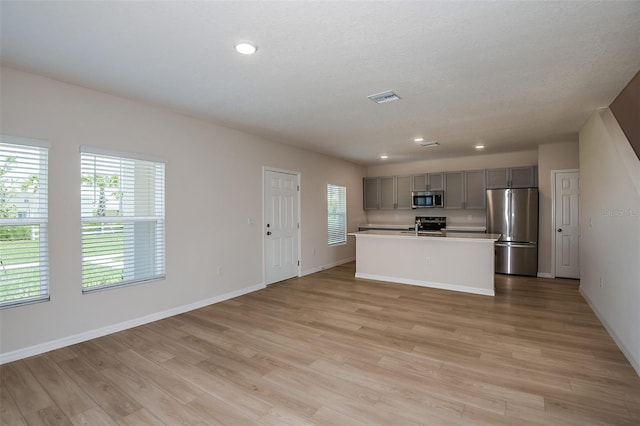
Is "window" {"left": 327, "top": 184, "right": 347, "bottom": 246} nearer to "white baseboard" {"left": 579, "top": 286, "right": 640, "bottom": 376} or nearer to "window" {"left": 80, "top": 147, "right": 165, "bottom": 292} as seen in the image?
"window" {"left": 80, "top": 147, "right": 165, "bottom": 292}

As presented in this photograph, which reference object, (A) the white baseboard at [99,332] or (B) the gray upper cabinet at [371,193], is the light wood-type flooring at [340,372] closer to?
(A) the white baseboard at [99,332]

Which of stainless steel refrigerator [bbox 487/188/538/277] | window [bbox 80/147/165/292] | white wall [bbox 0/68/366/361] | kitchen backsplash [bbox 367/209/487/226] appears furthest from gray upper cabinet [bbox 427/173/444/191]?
window [bbox 80/147/165/292]

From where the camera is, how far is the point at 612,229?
3289 mm

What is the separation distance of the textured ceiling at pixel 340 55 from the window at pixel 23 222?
2.56ft

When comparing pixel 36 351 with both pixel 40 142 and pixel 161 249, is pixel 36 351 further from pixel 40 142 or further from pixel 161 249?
pixel 40 142

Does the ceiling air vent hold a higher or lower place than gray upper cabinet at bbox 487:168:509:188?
higher

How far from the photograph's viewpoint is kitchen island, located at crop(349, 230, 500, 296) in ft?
15.9

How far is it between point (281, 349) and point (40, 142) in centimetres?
296

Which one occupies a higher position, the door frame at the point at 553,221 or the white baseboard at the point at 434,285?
the door frame at the point at 553,221

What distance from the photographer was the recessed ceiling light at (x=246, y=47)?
2316 mm

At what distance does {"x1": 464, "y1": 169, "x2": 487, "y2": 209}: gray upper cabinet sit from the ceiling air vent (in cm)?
432

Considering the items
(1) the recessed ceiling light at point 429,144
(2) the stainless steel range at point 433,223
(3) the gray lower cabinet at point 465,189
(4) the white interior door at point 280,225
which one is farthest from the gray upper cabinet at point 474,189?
(4) the white interior door at point 280,225

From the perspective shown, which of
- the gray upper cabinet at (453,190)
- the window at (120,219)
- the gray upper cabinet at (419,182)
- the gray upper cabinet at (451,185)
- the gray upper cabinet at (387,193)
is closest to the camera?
the window at (120,219)

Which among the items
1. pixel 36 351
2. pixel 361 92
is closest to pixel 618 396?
pixel 361 92
